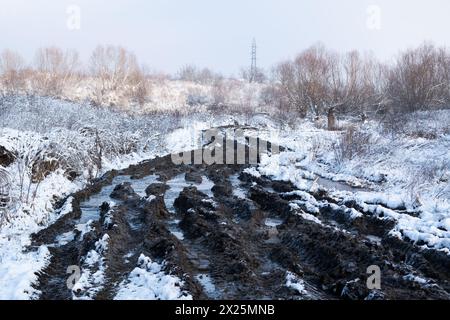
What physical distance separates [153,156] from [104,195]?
23.9 ft

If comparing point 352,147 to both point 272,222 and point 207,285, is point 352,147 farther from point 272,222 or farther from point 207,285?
point 207,285

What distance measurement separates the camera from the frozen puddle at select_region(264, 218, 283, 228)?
8.68 meters

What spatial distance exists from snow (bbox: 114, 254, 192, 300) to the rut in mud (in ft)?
0.35

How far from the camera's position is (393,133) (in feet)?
60.6

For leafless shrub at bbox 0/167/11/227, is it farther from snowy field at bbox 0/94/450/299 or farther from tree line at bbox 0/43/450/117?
tree line at bbox 0/43/450/117

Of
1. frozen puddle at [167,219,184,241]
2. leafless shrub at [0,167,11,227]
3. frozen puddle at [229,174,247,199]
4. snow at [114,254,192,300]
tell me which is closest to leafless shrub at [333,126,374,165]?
frozen puddle at [229,174,247,199]

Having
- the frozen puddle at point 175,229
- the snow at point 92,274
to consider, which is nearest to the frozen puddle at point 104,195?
the frozen puddle at point 175,229

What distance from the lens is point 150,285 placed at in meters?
5.62

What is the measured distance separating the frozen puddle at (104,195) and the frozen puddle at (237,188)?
224 cm

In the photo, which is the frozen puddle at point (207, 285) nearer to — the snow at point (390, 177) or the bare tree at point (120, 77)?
the snow at point (390, 177)
